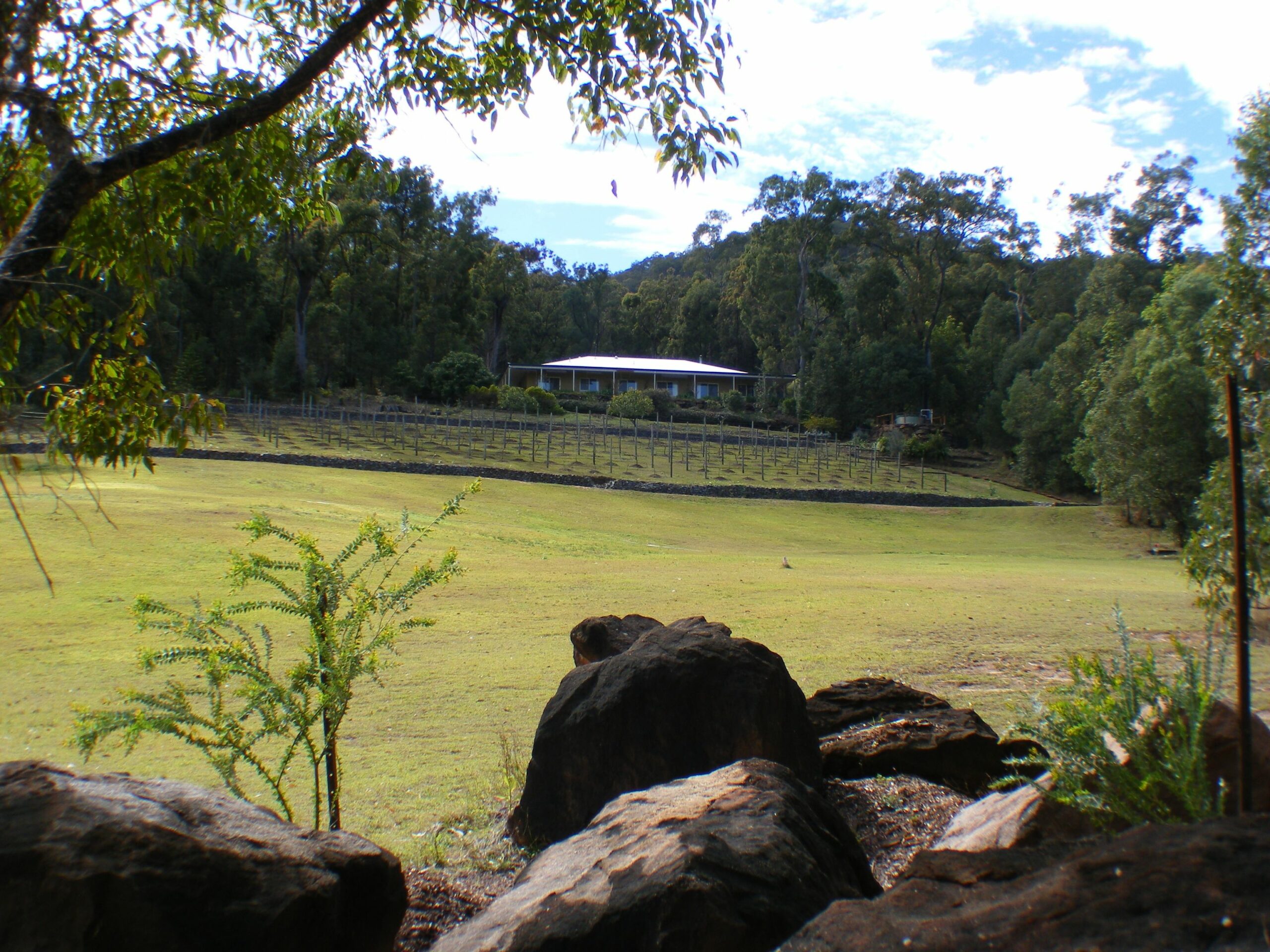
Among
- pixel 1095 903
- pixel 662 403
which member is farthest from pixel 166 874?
pixel 662 403

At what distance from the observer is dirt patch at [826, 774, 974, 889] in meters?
4.60

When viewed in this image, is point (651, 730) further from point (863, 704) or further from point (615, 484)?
point (615, 484)

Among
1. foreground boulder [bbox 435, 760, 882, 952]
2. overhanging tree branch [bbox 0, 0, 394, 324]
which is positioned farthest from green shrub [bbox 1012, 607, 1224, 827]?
overhanging tree branch [bbox 0, 0, 394, 324]

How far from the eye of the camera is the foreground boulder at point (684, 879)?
2.90 meters

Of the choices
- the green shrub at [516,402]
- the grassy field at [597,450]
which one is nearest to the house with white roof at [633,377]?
the green shrub at [516,402]

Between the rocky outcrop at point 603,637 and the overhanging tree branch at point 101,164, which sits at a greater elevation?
the overhanging tree branch at point 101,164

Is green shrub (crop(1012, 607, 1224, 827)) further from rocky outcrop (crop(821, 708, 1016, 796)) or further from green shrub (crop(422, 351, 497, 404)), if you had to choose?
green shrub (crop(422, 351, 497, 404))

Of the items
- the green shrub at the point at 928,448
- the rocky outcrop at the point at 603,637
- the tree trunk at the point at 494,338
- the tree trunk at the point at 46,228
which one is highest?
the tree trunk at the point at 494,338

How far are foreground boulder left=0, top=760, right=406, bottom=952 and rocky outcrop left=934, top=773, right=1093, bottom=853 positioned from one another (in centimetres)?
194

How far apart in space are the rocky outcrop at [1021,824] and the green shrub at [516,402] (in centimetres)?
5624

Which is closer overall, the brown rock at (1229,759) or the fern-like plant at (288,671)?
the brown rock at (1229,759)

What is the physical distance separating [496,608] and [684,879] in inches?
417

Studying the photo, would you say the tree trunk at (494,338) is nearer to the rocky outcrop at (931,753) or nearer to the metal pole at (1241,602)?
the rocky outcrop at (931,753)

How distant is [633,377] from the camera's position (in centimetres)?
7919
